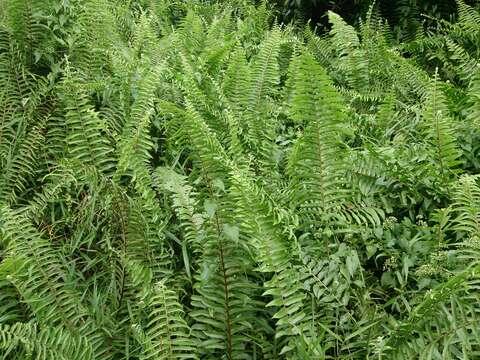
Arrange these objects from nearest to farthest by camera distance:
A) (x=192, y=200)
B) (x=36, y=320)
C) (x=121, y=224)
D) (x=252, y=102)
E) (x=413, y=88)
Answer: (x=36, y=320) → (x=192, y=200) → (x=121, y=224) → (x=252, y=102) → (x=413, y=88)

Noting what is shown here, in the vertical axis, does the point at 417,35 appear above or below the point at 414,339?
above

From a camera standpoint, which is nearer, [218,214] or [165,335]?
[165,335]

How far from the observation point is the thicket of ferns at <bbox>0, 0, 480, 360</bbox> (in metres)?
2.31

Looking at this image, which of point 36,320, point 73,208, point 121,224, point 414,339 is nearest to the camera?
point 414,339

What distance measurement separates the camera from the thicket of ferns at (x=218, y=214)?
91.1 inches

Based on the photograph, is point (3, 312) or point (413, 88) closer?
point (3, 312)

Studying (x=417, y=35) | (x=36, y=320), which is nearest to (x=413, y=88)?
(x=417, y=35)

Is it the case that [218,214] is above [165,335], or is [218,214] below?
above

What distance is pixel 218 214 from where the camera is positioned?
2549 millimetres

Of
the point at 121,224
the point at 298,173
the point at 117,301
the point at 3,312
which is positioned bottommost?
the point at 3,312

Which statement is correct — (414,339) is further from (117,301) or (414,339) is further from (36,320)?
(36,320)

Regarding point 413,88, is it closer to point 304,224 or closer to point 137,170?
point 304,224

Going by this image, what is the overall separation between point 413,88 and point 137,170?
8.93 feet

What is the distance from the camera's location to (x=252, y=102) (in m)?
3.94
